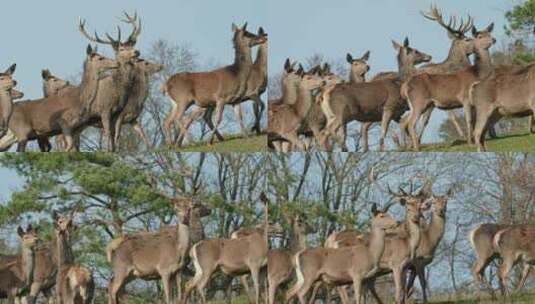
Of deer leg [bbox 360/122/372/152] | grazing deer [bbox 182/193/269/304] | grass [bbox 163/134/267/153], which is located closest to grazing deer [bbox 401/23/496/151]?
deer leg [bbox 360/122/372/152]

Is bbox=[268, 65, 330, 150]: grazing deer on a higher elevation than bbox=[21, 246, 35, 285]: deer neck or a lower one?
higher

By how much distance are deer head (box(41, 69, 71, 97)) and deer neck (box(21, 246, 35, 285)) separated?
4.98 metres

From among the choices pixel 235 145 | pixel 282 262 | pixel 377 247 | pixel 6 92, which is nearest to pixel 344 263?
pixel 377 247

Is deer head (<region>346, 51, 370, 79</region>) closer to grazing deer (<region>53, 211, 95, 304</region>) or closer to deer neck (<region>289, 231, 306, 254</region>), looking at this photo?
deer neck (<region>289, 231, 306, 254</region>)

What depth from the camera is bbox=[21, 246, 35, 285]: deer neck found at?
18797 mm

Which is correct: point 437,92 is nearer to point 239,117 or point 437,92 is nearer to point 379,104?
point 379,104

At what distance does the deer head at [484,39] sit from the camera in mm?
23109

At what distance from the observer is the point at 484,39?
23172 millimetres

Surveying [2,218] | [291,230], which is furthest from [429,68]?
[2,218]

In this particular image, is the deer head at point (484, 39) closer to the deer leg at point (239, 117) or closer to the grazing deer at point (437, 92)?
the grazing deer at point (437, 92)

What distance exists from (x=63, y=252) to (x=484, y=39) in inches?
282

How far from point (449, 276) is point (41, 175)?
5.21 meters

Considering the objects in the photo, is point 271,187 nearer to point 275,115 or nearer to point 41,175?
point 275,115

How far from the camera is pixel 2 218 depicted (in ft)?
67.8
